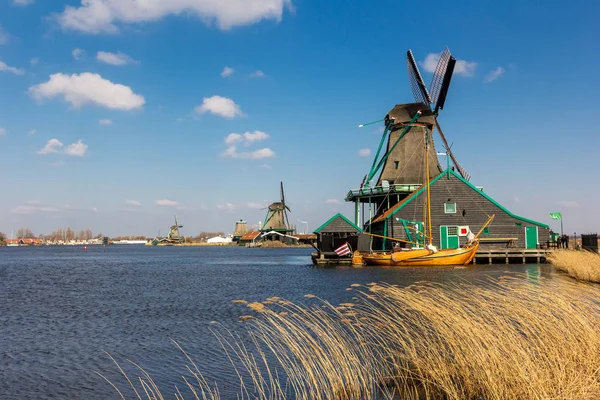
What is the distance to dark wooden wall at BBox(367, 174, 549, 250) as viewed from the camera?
41.8m

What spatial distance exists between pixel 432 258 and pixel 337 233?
9496 mm

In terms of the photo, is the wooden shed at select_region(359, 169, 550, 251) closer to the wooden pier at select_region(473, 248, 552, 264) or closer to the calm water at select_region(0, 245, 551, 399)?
the wooden pier at select_region(473, 248, 552, 264)

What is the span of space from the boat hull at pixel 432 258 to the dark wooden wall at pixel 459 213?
4.00 m

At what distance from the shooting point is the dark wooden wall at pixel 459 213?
41781 mm

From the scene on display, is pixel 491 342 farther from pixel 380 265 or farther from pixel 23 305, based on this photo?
pixel 380 265

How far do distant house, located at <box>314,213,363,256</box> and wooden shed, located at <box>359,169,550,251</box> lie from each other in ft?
9.90

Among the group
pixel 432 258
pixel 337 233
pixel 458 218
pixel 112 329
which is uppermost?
pixel 458 218

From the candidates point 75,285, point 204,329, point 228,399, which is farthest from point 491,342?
point 75,285

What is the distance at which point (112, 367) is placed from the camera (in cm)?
1098

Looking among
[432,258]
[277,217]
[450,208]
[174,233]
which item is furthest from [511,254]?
[174,233]

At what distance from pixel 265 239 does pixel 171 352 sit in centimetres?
11371

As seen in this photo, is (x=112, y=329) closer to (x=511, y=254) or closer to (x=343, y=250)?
(x=343, y=250)

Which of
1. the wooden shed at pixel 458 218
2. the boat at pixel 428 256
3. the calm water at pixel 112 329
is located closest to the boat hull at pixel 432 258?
the boat at pixel 428 256

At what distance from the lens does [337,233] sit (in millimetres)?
44000
